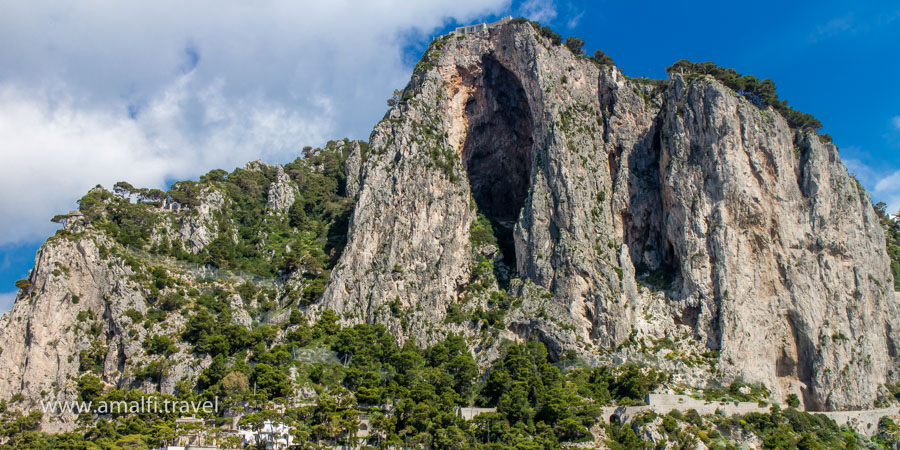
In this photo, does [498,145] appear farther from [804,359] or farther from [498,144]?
[804,359]

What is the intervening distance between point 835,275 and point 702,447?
27563 mm

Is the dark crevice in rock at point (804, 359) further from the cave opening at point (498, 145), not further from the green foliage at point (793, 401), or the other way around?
the cave opening at point (498, 145)

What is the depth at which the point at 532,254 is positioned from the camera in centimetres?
7500

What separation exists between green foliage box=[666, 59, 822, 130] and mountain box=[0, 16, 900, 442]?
25 cm

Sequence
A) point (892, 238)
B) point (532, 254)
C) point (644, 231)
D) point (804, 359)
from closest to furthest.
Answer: point (804, 359) → point (532, 254) → point (644, 231) → point (892, 238)

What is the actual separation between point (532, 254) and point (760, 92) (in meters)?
31.9

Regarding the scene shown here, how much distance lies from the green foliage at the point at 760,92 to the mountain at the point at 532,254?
0.25m

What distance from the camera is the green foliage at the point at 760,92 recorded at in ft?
269

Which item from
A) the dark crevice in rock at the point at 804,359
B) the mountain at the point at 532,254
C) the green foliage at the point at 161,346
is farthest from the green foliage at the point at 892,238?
the green foliage at the point at 161,346

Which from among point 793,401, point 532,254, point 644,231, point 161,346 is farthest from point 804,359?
point 161,346

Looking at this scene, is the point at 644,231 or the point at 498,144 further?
the point at 498,144

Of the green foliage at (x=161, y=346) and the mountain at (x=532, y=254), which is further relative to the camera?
the mountain at (x=532, y=254)

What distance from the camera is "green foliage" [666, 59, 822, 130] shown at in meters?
82.1

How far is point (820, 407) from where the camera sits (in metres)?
66.1
